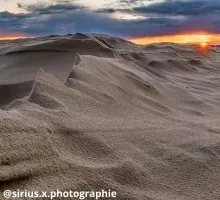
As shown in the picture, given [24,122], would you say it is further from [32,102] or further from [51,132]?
[32,102]

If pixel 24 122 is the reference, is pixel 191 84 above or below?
below

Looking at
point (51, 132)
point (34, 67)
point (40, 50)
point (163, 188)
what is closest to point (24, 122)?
point (51, 132)

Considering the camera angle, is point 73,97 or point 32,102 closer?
point 32,102

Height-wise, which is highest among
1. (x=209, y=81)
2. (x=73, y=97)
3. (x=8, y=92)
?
(x=73, y=97)

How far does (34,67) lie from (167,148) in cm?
186

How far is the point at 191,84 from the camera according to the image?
360cm

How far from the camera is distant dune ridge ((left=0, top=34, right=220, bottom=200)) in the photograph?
1093mm

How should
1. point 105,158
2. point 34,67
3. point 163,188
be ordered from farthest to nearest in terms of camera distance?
point 34,67
point 105,158
point 163,188

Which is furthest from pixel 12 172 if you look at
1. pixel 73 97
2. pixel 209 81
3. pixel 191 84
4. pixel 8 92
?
pixel 209 81

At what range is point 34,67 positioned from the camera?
3.07 metres

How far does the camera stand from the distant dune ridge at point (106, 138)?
1093 millimetres

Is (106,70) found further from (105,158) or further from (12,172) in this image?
(12,172)

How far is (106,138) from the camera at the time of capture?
1.46m

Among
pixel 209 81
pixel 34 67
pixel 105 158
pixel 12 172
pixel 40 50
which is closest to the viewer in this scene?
pixel 12 172
